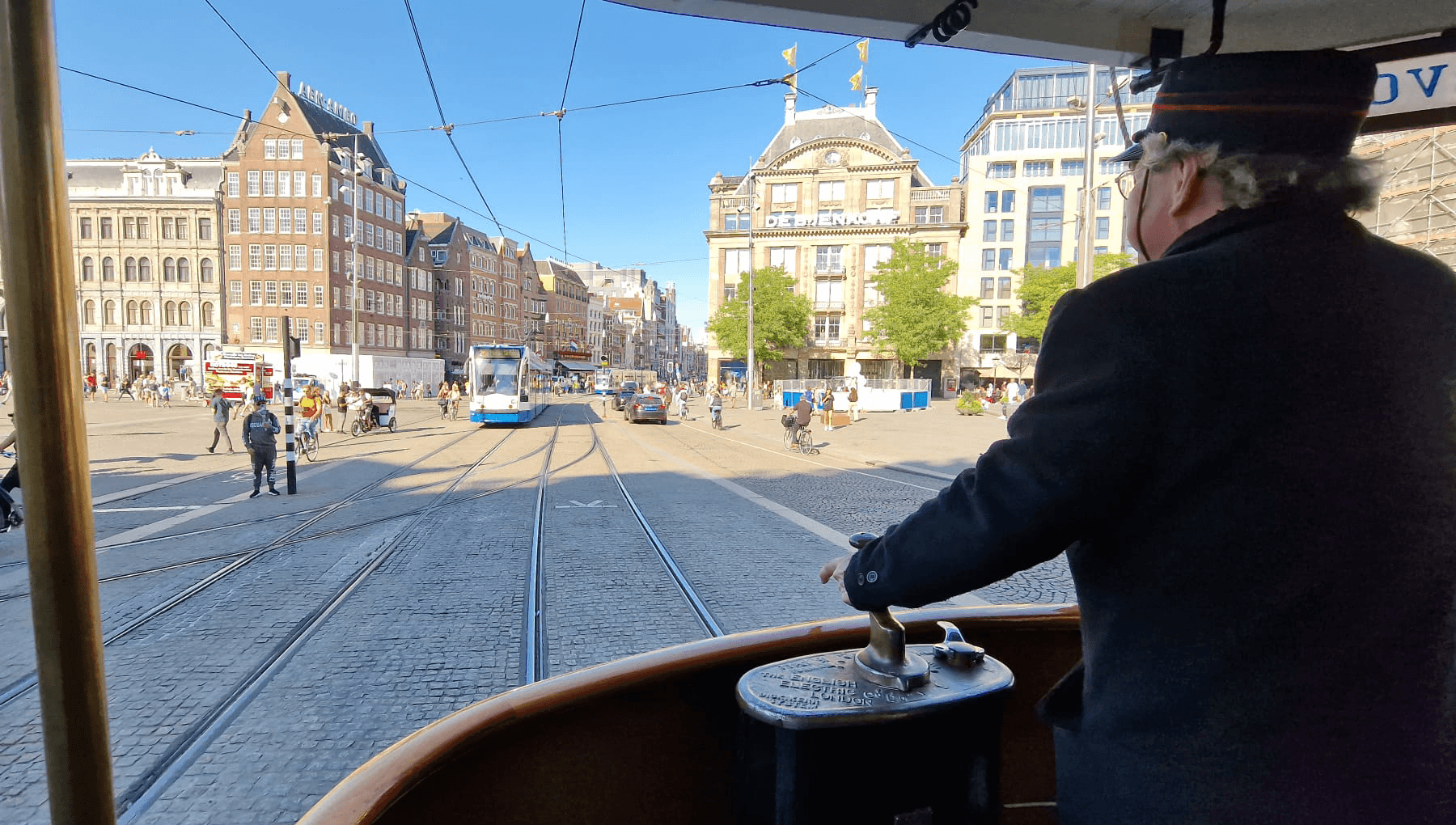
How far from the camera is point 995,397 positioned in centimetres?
4091

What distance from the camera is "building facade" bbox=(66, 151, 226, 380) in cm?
4309

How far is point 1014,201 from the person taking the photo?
51938 millimetres

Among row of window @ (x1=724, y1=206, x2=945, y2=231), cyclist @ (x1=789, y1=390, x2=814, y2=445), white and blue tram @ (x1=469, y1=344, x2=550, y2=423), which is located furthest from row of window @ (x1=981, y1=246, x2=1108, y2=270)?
white and blue tram @ (x1=469, y1=344, x2=550, y2=423)

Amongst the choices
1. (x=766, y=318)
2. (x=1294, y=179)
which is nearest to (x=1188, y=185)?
(x=1294, y=179)

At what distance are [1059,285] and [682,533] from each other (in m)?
42.7

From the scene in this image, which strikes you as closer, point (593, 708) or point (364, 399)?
point (593, 708)

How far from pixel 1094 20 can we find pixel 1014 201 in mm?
55020

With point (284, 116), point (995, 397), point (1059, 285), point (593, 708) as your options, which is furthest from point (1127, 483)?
point (284, 116)

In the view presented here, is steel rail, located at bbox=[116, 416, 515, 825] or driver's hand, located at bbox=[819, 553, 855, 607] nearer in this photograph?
driver's hand, located at bbox=[819, 553, 855, 607]

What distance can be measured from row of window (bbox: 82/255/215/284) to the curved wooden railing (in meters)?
52.3

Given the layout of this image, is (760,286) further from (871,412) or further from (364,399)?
(364,399)

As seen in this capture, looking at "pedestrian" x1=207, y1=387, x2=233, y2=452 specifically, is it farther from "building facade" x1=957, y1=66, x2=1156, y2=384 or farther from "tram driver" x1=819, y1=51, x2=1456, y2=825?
"building facade" x1=957, y1=66, x2=1156, y2=384

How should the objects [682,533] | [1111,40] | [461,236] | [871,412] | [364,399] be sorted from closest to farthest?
[1111,40], [682,533], [364,399], [871,412], [461,236]

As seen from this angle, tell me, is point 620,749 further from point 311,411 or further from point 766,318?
point 766,318
